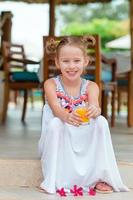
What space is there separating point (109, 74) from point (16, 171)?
3.49 m

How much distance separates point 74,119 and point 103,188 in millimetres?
453

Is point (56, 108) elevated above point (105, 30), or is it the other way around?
point (105, 30)

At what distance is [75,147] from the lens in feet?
10.5

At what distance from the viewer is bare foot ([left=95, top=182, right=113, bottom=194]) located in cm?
322

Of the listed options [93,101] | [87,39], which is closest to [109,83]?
[87,39]

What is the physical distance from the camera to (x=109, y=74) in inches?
264

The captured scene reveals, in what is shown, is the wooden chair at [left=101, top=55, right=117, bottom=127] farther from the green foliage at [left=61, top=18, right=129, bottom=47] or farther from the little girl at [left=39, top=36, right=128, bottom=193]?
the green foliage at [left=61, top=18, right=129, bottom=47]

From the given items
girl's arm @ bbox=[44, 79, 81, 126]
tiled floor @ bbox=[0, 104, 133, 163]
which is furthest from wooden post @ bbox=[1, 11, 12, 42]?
girl's arm @ bbox=[44, 79, 81, 126]

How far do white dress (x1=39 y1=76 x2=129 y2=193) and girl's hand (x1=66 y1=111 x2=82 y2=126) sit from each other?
4 centimetres

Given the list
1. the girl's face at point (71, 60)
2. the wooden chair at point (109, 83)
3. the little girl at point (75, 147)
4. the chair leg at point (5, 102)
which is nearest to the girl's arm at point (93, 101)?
the little girl at point (75, 147)

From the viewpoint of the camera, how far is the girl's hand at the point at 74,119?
3.13m

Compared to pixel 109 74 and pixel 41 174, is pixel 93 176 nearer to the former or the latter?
Answer: pixel 41 174

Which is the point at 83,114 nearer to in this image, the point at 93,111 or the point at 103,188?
the point at 93,111

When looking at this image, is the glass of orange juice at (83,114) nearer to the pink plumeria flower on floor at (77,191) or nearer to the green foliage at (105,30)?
the pink plumeria flower on floor at (77,191)
